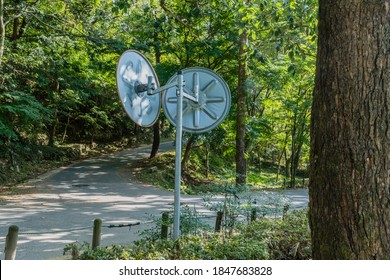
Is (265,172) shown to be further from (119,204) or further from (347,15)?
(347,15)

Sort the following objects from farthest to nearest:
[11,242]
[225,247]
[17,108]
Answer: [17,108] → [11,242] → [225,247]

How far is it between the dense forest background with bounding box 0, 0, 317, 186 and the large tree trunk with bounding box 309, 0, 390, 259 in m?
3.58

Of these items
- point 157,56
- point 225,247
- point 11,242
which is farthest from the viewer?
point 157,56

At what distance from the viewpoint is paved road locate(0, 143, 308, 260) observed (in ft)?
23.1

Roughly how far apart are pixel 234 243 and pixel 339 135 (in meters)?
1.81

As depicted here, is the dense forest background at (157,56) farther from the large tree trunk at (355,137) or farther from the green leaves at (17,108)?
the large tree trunk at (355,137)

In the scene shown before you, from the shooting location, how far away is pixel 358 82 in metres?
2.72

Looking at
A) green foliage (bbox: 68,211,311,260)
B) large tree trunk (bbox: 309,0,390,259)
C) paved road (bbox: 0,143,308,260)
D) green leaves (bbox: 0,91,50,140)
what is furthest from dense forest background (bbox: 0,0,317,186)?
large tree trunk (bbox: 309,0,390,259)

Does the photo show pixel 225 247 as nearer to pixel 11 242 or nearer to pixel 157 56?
pixel 11 242

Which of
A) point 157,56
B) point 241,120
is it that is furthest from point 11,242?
point 157,56

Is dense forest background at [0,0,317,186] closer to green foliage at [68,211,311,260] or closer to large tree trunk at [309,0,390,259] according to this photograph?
green foliage at [68,211,311,260]

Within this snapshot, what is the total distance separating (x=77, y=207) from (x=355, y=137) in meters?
10.2

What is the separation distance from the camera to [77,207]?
11312 millimetres

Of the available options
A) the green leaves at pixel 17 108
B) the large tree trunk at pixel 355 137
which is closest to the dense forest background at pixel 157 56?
the green leaves at pixel 17 108
